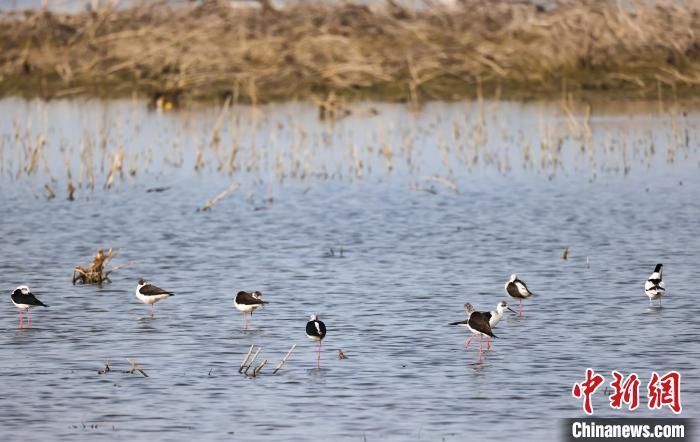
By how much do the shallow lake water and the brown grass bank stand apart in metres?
3.94

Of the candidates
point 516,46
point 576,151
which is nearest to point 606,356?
point 576,151

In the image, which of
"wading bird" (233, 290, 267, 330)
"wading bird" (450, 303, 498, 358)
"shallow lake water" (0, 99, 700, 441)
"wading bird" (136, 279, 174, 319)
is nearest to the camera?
"shallow lake water" (0, 99, 700, 441)

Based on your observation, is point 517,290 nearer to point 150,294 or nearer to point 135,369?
point 150,294

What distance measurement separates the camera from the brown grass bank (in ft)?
144

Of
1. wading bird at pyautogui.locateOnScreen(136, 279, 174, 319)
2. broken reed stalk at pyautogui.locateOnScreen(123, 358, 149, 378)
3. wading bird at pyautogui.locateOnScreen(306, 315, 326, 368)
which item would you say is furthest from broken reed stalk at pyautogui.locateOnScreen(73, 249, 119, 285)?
wading bird at pyautogui.locateOnScreen(306, 315, 326, 368)

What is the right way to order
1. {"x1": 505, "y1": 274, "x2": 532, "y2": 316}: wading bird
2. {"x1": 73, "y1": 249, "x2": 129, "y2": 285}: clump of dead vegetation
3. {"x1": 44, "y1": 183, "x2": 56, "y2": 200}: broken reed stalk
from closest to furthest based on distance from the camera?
{"x1": 505, "y1": 274, "x2": 532, "y2": 316}: wading bird < {"x1": 73, "y1": 249, "x2": 129, "y2": 285}: clump of dead vegetation < {"x1": 44, "y1": 183, "x2": 56, "y2": 200}: broken reed stalk

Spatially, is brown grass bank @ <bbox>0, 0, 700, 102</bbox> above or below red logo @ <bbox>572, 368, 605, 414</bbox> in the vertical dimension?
above

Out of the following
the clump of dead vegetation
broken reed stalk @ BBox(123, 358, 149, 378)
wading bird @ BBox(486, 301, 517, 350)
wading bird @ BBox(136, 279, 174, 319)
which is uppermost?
the clump of dead vegetation

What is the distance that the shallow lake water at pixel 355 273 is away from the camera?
12.9m

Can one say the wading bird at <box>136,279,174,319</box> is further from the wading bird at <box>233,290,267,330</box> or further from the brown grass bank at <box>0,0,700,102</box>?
the brown grass bank at <box>0,0,700,102</box>

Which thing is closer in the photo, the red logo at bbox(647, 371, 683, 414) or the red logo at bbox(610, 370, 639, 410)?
the red logo at bbox(647, 371, 683, 414)

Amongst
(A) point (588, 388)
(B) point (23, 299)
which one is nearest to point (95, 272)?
(B) point (23, 299)

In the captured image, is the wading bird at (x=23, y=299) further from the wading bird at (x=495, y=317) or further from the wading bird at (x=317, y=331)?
the wading bird at (x=495, y=317)

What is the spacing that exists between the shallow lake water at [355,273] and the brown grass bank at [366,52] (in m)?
3.94
